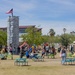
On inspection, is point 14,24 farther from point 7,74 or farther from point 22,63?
point 7,74

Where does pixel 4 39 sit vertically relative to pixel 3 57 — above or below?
above

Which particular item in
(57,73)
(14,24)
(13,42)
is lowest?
(57,73)

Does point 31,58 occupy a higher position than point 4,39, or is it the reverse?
point 4,39

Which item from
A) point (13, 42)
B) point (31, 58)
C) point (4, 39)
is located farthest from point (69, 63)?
point (4, 39)

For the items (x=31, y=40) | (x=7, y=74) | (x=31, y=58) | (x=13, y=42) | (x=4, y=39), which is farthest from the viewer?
(x=4, y=39)

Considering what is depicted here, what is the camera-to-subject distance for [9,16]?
45.3 m

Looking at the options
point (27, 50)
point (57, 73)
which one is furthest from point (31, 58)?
point (57, 73)

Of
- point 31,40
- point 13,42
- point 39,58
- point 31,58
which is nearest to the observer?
point 39,58

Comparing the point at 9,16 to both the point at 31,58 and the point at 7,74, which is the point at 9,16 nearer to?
the point at 31,58

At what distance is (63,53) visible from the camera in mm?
26625

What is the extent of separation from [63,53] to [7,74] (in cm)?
914

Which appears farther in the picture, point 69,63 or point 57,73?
point 69,63

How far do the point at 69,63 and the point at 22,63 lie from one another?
4196 mm

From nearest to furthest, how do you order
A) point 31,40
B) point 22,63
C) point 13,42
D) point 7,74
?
point 7,74 < point 22,63 < point 13,42 < point 31,40
